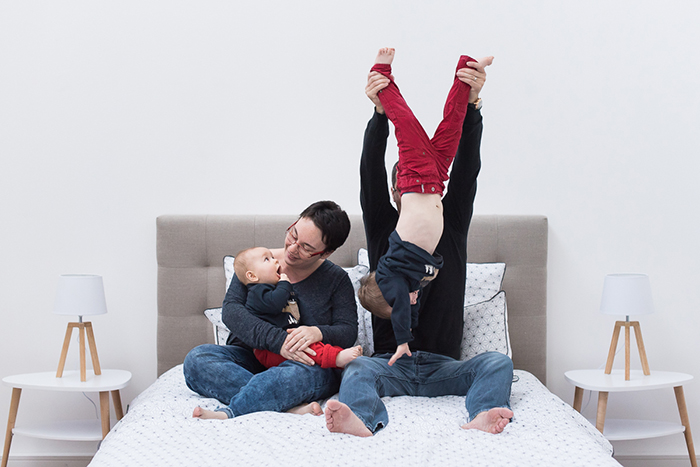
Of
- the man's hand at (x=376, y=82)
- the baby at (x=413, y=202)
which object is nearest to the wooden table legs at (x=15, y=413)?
the baby at (x=413, y=202)

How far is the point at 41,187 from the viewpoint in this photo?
2539 mm

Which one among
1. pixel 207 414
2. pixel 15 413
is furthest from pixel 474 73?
pixel 15 413

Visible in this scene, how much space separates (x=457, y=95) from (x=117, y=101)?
1.68m

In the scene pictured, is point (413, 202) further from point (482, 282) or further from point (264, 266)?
point (482, 282)

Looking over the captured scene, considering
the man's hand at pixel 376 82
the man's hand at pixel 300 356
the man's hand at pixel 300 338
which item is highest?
the man's hand at pixel 376 82

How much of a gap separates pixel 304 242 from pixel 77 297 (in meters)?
1.07

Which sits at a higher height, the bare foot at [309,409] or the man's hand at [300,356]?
the man's hand at [300,356]

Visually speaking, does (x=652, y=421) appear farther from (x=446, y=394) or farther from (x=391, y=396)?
(x=391, y=396)

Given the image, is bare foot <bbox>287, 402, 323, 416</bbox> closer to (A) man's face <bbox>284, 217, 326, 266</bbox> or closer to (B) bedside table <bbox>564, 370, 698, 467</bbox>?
(A) man's face <bbox>284, 217, 326, 266</bbox>

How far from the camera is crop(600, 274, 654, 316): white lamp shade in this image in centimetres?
223

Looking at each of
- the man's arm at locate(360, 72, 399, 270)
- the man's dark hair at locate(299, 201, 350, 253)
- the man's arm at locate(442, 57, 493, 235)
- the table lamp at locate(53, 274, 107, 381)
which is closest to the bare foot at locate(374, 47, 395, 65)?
the man's arm at locate(360, 72, 399, 270)

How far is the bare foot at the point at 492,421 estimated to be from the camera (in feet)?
4.62

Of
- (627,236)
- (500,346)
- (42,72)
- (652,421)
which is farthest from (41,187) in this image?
(652,421)

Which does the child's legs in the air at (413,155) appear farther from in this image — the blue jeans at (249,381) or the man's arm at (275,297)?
the blue jeans at (249,381)
